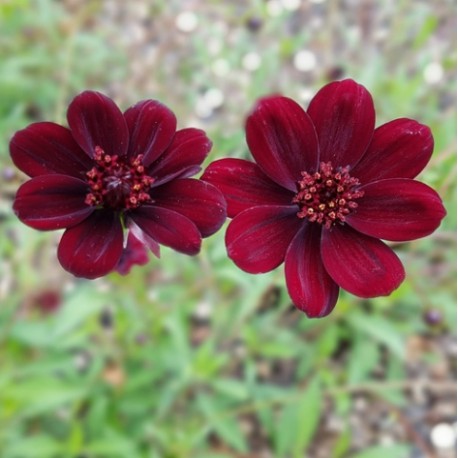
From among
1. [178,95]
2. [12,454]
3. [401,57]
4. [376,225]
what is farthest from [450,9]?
[12,454]

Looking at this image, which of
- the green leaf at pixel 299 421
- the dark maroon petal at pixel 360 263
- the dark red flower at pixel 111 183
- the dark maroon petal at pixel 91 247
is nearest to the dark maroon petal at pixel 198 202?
the dark red flower at pixel 111 183

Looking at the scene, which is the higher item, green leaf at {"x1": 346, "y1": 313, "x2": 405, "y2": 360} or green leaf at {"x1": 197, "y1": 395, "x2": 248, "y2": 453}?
green leaf at {"x1": 346, "y1": 313, "x2": 405, "y2": 360}

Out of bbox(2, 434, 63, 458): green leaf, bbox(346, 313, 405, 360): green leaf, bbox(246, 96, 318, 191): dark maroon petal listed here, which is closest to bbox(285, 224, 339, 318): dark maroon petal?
bbox(246, 96, 318, 191): dark maroon petal

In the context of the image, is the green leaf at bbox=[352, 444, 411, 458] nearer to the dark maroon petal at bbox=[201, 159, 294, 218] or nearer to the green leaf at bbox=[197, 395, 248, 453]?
the green leaf at bbox=[197, 395, 248, 453]

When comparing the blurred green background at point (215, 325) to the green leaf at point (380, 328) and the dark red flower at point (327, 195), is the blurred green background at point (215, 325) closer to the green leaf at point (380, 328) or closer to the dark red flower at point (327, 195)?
the green leaf at point (380, 328)

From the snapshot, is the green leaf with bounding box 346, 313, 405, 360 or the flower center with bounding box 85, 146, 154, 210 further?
the green leaf with bounding box 346, 313, 405, 360

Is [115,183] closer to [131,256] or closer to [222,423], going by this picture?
→ [131,256]

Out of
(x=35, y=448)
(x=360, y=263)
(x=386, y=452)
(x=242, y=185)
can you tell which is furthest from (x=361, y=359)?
(x=242, y=185)

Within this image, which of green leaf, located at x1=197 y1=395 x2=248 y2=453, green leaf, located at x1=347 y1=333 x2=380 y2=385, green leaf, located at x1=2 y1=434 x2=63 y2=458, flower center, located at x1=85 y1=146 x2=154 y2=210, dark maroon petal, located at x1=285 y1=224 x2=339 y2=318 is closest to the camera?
dark maroon petal, located at x1=285 y1=224 x2=339 y2=318

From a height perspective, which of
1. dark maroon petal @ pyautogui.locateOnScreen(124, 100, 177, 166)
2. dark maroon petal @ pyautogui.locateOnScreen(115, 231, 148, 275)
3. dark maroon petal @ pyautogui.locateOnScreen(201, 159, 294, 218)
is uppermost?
dark maroon petal @ pyautogui.locateOnScreen(124, 100, 177, 166)
